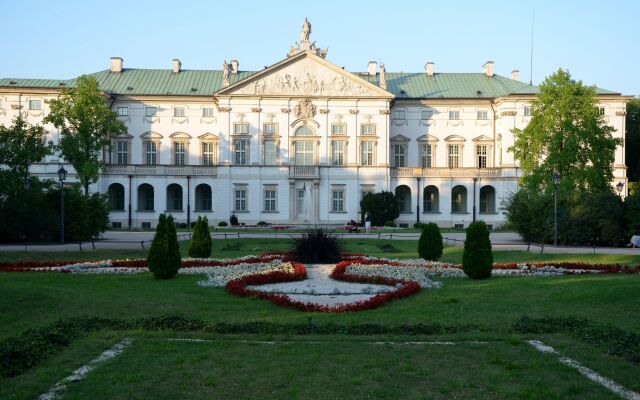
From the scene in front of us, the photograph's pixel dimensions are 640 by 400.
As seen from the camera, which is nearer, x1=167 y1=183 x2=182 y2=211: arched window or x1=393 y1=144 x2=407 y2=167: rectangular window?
x1=167 y1=183 x2=182 y2=211: arched window

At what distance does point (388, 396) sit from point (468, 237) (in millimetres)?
12633

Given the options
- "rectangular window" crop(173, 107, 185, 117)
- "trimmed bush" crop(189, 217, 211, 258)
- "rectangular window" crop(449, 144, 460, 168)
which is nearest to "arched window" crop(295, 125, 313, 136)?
"rectangular window" crop(173, 107, 185, 117)

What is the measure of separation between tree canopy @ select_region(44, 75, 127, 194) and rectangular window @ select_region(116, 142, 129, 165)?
1015cm

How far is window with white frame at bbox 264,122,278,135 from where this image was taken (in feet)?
→ 191

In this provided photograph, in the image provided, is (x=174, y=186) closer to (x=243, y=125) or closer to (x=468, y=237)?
(x=243, y=125)

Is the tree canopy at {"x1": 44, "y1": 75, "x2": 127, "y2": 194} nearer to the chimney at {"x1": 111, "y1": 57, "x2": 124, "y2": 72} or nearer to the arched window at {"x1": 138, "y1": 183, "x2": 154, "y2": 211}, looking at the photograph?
the arched window at {"x1": 138, "y1": 183, "x2": 154, "y2": 211}

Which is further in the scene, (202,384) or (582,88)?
(582,88)

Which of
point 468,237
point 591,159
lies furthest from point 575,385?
point 591,159

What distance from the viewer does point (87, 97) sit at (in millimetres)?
48906

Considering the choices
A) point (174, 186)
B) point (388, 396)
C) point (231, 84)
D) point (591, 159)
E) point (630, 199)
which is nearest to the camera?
point (388, 396)

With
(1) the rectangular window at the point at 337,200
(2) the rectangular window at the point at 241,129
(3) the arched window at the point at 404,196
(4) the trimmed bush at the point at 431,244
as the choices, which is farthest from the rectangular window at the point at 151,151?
(4) the trimmed bush at the point at 431,244

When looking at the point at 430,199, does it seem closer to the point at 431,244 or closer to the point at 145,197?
the point at 145,197

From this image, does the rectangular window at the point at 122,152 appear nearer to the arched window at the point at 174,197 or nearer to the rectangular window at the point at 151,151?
the rectangular window at the point at 151,151

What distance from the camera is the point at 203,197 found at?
62.2 meters
